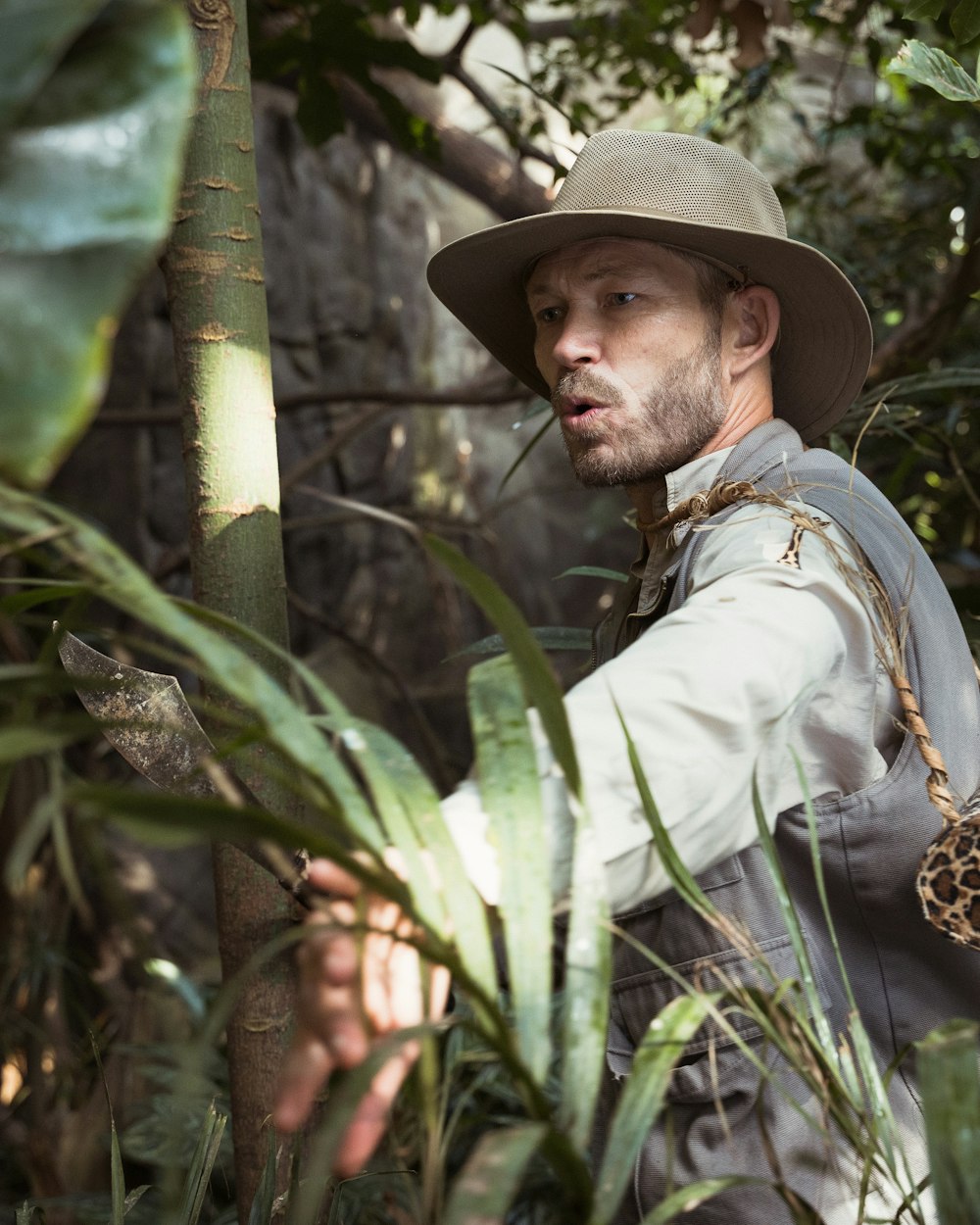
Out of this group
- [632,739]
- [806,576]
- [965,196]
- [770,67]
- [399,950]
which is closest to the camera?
[399,950]

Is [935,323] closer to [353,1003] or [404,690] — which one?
[404,690]

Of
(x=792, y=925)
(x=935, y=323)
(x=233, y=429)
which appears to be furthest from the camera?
(x=935, y=323)

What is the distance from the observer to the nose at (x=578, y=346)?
1.44m

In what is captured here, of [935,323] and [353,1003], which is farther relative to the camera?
[935,323]

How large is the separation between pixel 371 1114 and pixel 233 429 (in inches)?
31.1

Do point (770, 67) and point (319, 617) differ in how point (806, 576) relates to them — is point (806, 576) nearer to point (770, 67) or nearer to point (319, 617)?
point (319, 617)

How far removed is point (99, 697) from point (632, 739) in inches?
18.6

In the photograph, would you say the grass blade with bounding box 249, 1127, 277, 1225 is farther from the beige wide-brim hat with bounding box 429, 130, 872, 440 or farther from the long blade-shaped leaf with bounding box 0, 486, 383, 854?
the beige wide-brim hat with bounding box 429, 130, 872, 440

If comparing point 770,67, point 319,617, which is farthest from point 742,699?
point 770,67

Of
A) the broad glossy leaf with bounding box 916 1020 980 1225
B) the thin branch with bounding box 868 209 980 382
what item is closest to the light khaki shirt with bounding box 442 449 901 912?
the broad glossy leaf with bounding box 916 1020 980 1225

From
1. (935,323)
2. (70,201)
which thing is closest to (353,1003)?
(70,201)

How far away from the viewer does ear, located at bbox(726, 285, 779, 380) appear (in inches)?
59.9

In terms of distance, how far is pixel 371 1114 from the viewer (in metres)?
0.64

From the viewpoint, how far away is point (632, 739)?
0.83 metres
